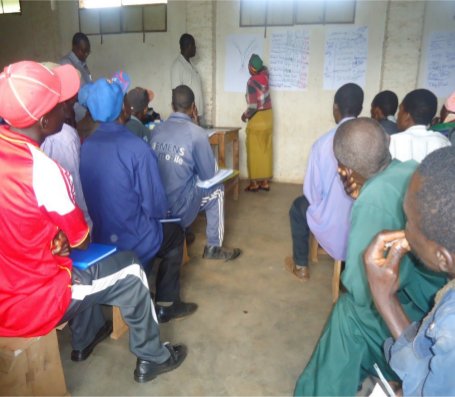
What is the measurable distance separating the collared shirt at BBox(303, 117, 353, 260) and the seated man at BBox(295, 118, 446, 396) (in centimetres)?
52

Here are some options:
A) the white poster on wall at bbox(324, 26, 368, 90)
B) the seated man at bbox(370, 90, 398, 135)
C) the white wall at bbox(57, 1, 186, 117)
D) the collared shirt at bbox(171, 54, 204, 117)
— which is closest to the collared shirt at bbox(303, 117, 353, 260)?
the seated man at bbox(370, 90, 398, 135)

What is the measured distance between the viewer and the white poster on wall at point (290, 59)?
464 centimetres

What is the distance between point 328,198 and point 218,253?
42.0 inches

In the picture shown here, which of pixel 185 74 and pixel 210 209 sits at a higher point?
pixel 185 74

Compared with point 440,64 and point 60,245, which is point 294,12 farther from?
point 60,245

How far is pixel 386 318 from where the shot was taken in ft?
3.72

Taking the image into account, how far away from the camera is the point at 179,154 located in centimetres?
248

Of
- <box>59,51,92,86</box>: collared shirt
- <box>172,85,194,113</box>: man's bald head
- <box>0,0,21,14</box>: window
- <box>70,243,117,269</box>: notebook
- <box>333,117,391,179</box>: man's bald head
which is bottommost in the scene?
<box>70,243,117,269</box>: notebook

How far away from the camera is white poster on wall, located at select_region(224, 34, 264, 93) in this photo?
479 centimetres

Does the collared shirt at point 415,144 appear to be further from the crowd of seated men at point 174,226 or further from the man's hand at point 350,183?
the man's hand at point 350,183

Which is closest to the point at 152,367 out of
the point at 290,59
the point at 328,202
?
the point at 328,202

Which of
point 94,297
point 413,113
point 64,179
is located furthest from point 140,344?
point 413,113

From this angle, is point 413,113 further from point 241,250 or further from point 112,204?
point 112,204

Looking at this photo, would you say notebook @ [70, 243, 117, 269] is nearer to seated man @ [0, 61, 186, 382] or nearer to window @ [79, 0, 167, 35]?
seated man @ [0, 61, 186, 382]
